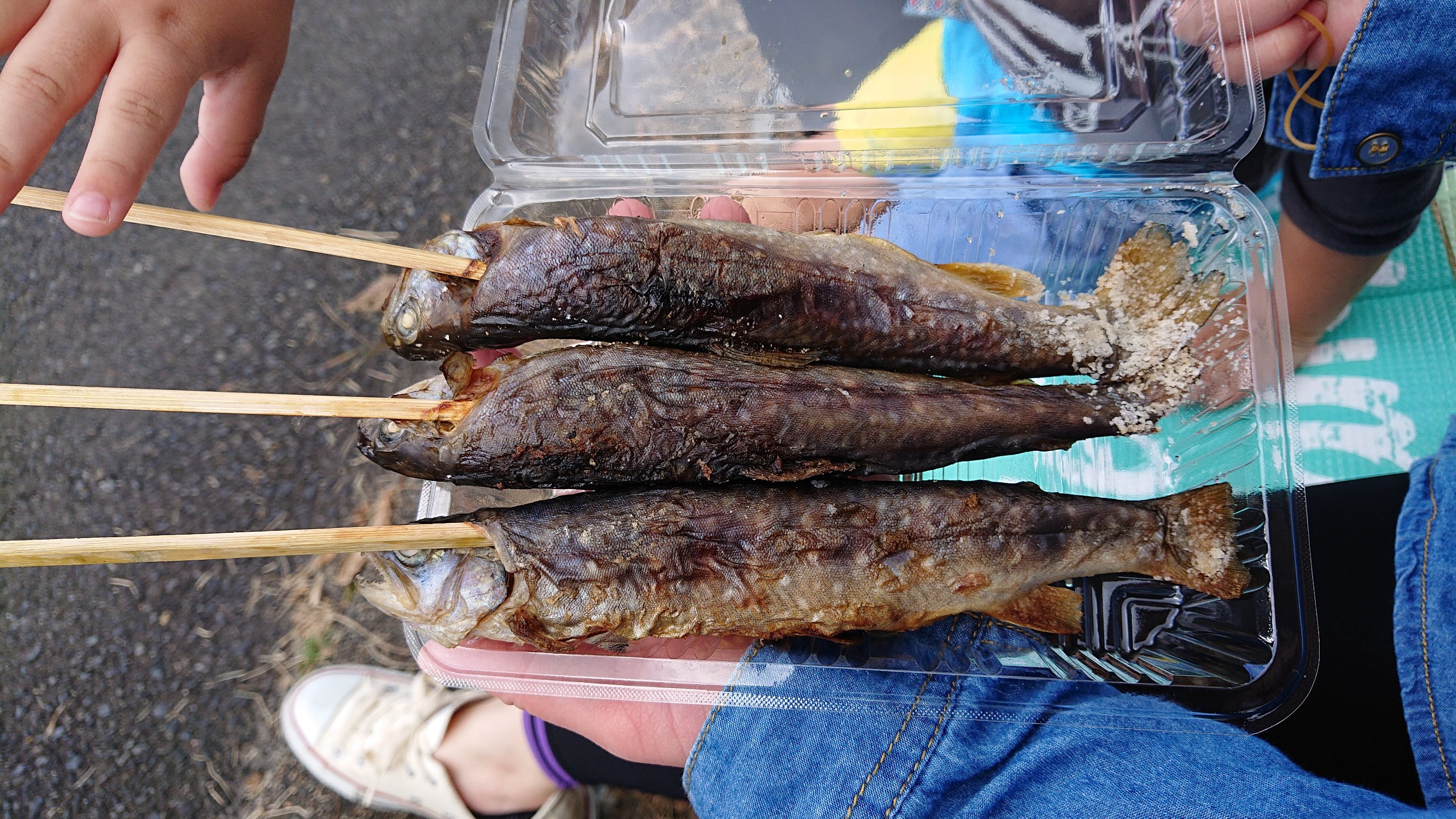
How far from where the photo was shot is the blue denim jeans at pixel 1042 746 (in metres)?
1.93

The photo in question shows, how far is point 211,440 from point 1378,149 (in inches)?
196

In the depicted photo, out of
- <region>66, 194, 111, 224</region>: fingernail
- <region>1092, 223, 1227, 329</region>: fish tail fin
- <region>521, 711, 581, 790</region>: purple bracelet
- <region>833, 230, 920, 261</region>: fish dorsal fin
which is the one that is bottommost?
<region>521, 711, 581, 790</region>: purple bracelet

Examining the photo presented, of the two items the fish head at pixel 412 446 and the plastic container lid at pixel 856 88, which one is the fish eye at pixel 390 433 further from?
the plastic container lid at pixel 856 88

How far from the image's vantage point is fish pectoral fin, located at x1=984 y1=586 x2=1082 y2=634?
2.36 metres

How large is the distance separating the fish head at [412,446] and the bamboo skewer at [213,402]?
55 millimetres

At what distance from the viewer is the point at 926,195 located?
282 centimetres

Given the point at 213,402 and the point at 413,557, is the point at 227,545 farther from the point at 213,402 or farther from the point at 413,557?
the point at 413,557

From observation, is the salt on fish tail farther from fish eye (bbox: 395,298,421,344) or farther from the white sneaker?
the white sneaker

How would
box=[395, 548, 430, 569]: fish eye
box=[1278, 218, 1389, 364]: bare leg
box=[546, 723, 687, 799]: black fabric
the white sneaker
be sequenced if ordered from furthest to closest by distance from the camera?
the white sneaker → box=[546, 723, 687, 799]: black fabric → box=[1278, 218, 1389, 364]: bare leg → box=[395, 548, 430, 569]: fish eye

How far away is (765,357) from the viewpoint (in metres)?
2.27

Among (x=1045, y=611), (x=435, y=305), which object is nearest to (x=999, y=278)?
(x=1045, y=611)

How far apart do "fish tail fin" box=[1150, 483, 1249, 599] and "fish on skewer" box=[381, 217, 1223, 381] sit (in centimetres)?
45

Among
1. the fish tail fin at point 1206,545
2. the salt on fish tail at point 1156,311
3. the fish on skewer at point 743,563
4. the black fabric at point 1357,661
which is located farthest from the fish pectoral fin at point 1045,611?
the black fabric at point 1357,661

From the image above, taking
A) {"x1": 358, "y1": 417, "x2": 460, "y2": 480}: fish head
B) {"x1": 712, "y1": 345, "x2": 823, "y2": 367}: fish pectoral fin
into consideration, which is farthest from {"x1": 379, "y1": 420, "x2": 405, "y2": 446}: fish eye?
{"x1": 712, "y1": 345, "x2": 823, "y2": 367}: fish pectoral fin
